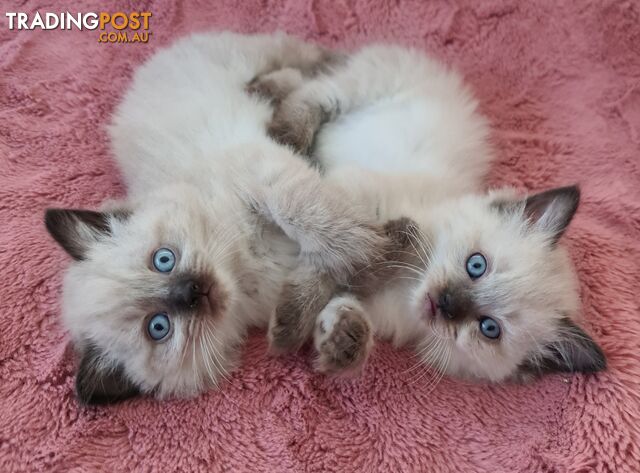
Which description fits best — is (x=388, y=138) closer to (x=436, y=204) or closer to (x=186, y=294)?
(x=436, y=204)

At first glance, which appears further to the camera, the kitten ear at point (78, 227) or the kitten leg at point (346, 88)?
the kitten leg at point (346, 88)

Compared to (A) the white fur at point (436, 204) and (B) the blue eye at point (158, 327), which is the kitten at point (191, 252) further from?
(A) the white fur at point (436, 204)

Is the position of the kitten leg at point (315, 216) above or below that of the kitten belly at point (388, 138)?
below

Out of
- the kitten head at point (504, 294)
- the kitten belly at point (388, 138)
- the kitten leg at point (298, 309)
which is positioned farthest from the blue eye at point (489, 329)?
the kitten belly at point (388, 138)

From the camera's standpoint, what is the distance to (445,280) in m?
1.19

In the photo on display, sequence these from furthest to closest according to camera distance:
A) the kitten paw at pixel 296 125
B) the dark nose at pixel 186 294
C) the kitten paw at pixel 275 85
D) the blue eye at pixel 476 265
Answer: the kitten paw at pixel 275 85 → the kitten paw at pixel 296 125 → the blue eye at pixel 476 265 → the dark nose at pixel 186 294

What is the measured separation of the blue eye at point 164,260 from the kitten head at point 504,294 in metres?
0.52

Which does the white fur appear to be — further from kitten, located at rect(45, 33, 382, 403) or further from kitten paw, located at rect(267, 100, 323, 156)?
kitten, located at rect(45, 33, 382, 403)

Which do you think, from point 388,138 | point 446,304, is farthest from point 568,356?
point 388,138

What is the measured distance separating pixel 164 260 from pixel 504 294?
2.26ft

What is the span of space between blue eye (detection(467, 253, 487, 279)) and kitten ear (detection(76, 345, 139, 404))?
0.74m

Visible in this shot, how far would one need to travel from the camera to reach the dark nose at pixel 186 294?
→ 1080mm

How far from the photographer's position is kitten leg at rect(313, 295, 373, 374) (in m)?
1.09

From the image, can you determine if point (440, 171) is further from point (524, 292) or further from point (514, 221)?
point (524, 292)
